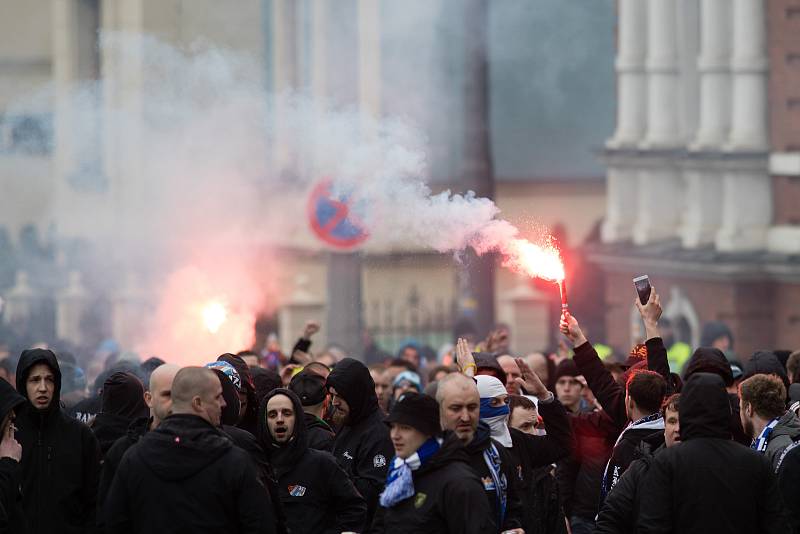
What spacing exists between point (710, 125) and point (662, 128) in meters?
1.43

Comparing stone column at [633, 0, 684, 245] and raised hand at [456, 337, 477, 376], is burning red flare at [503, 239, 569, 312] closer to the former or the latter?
raised hand at [456, 337, 477, 376]

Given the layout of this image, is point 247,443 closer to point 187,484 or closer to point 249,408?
point 187,484

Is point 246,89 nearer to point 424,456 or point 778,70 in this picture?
point 778,70

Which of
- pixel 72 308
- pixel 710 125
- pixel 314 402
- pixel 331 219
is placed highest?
pixel 710 125

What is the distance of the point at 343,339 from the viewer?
23.0 m

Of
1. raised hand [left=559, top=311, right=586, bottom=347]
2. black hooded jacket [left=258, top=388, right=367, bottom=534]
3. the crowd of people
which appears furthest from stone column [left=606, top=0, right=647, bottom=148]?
black hooded jacket [left=258, top=388, right=367, bottom=534]

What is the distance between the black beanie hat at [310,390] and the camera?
9195 millimetres

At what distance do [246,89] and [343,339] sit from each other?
130 inches

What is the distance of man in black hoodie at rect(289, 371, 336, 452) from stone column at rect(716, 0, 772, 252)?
1164 centimetres

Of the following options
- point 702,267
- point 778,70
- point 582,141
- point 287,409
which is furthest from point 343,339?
point 287,409

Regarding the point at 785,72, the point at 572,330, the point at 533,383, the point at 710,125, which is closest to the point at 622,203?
the point at 710,125

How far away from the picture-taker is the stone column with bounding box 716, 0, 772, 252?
20.2 meters

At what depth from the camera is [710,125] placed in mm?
20953

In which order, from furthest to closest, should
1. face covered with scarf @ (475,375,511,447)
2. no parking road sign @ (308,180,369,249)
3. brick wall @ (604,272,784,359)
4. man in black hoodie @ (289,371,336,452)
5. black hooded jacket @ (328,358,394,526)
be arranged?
brick wall @ (604,272,784,359) → no parking road sign @ (308,180,369,249) → man in black hoodie @ (289,371,336,452) → black hooded jacket @ (328,358,394,526) → face covered with scarf @ (475,375,511,447)
